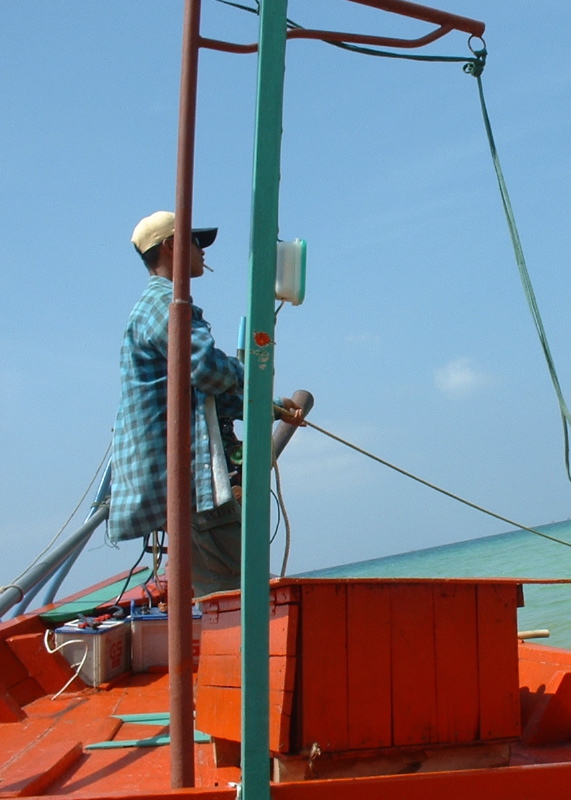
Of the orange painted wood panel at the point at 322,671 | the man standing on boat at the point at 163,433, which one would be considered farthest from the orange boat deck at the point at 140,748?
the man standing on boat at the point at 163,433

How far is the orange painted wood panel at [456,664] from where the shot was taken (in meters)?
2.28

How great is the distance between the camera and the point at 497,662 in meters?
2.38

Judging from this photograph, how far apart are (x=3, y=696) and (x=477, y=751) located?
218 cm

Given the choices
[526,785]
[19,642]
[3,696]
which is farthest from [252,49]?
[19,642]

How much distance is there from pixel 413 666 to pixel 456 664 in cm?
14

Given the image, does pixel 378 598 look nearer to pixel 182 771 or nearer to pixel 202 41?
pixel 182 771

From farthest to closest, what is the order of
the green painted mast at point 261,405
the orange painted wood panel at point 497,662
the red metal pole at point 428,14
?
the red metal pole at point 428,14, the orange painted wood panel at point 497,662, the green painted mast at point 261,405

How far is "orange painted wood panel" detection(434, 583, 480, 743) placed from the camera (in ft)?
7.47

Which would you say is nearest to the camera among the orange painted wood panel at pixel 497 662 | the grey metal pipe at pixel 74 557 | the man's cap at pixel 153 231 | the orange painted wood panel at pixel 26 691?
the orange painted wood panel at pixel 497 662

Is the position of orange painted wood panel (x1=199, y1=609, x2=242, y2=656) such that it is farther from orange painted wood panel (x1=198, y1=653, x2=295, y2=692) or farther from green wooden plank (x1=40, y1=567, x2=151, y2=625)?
green wooden plank (x1=40, y1=567, x2=151, y2=625)

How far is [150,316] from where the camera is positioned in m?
2.99

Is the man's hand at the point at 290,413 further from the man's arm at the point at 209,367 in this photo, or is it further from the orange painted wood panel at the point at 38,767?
the orange painted wood panel at the point at 38,767

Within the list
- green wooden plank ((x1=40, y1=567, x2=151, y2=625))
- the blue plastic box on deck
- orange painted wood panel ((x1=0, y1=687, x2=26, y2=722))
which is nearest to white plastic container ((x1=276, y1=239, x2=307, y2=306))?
orange painted wood panel ((x1=0, y1=687, x2=26, y2=722))

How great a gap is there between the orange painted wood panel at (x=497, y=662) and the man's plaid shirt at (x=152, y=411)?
976 millimetres
